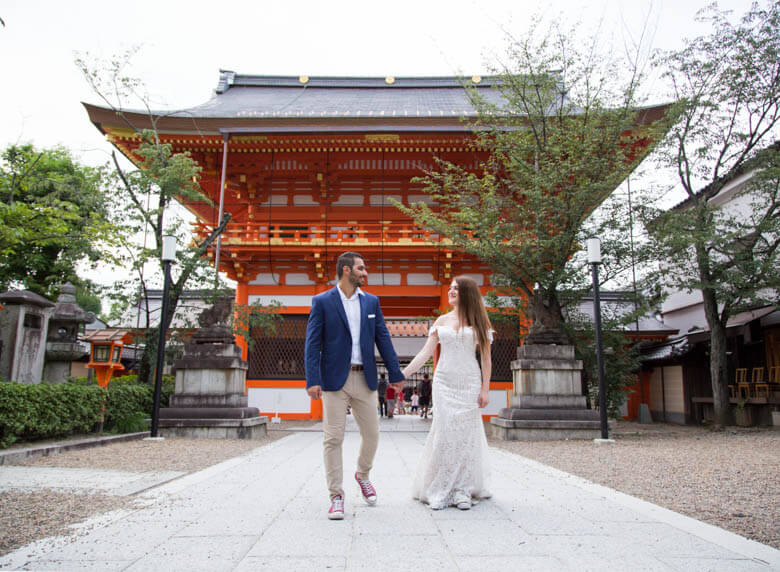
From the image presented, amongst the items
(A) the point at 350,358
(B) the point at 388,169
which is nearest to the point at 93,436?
(A) the point at 350,358

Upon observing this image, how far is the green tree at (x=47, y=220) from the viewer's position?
811cm

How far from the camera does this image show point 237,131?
12.6 m

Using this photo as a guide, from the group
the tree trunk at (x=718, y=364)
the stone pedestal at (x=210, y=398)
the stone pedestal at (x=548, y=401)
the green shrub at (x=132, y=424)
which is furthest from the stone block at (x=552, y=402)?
the green shrub at (x=132, y=424)

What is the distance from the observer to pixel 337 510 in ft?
9.71

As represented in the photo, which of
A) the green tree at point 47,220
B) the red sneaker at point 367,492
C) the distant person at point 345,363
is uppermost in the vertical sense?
the green tree at point 47,220

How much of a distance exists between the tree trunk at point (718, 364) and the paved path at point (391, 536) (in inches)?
327

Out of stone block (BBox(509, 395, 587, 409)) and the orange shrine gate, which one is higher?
the orange shrine gate

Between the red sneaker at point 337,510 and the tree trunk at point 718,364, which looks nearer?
the red sneaker at point 337,510

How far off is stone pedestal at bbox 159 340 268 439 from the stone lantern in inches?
81.4

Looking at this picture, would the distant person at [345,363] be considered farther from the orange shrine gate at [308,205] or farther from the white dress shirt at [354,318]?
the orange shrine gate at [308,205]

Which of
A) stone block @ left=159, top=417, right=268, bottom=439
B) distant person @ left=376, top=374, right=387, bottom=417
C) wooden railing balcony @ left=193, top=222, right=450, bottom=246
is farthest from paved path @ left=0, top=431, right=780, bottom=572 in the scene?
distant person @ left=376, top=374, right=387, bottom=417

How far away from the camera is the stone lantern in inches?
366

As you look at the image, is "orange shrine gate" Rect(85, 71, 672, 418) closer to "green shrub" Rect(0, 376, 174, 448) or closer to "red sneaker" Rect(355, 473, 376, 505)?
"green shrub" Rect(0, 376, 174, 448)

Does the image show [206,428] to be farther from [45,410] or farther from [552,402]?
[552,402]
